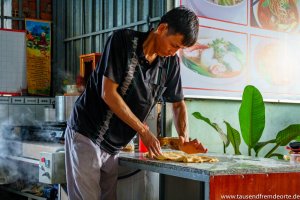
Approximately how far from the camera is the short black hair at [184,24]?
2426mm

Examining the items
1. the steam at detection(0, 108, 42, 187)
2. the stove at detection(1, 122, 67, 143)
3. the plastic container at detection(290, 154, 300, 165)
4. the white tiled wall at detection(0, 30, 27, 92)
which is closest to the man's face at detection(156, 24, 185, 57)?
the plastic container at detection(290, 154, 300, 165)

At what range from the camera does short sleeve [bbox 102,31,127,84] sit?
2.48 m

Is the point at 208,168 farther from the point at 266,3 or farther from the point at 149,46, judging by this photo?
A: the point at 266,3

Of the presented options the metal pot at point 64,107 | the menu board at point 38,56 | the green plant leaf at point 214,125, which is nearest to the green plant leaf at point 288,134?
the green plant leaf at point 214,125

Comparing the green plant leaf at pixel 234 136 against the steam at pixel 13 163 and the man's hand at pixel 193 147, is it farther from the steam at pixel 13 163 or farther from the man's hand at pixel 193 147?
the steam at pixel 13 163

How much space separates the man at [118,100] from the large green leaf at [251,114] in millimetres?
1188

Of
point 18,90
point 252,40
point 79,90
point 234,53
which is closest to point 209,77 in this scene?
point 234,53

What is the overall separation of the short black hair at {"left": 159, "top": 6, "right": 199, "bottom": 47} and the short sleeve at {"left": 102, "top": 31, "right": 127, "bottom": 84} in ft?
0.94

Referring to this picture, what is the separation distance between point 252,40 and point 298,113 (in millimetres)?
1208

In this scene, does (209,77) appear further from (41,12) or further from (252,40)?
(41,12)

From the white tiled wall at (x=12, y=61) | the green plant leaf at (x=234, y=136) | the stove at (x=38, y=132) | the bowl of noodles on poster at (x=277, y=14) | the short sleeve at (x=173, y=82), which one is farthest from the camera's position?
Answer: the white tiled wall at (x=12, y=61)

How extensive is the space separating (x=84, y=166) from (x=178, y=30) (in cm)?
97

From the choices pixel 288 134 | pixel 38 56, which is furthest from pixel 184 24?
pixel 38 56

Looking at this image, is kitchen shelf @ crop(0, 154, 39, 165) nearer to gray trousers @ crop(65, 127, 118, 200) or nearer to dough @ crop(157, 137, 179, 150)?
dough @ crop(157, 137, 179, 150)
